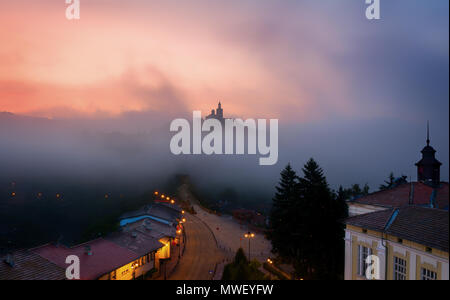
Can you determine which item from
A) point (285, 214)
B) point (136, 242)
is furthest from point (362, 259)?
point (136, 242)

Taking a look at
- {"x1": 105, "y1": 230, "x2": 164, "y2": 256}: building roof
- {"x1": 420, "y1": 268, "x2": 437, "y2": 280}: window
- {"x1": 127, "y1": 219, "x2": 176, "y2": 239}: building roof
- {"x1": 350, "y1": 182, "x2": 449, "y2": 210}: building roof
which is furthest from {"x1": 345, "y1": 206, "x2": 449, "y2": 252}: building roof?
{"x1": 127, "y1": 219, "x2": 176, "y2": 239}: building roof

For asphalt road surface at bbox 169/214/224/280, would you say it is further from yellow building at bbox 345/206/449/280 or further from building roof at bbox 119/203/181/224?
yellow building at bbox 345/206/449/280

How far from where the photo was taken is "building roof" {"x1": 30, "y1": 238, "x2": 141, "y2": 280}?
33.3ft

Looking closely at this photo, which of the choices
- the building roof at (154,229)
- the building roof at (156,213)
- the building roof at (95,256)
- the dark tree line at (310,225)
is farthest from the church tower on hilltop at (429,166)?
the building roof at (156,213)

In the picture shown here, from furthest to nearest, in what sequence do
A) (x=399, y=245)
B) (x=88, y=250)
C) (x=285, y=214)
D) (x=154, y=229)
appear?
(x=154, y=229)
(x=285, y=214)
(x=88, y=250)
(x=399, y=245)

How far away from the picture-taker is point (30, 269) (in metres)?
8.48

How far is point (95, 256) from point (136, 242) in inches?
176

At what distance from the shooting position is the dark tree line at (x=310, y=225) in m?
12.4

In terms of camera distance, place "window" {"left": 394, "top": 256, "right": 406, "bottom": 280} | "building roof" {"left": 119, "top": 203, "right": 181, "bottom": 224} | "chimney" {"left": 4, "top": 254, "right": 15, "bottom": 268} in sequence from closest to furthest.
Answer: "window" {"left": 394, "top": 256, "right": 406, "bottom": 280}, "chimney" {"left": 4, "top": 254, "right": 15, "bottom": 268}, "building roof" {"left": 119, "top": 203, "right": 181, "bottom": 224}

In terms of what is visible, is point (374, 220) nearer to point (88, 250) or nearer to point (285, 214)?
point (285, 214)

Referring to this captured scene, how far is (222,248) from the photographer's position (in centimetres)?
2236

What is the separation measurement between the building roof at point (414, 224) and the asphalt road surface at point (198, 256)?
36.3 feet

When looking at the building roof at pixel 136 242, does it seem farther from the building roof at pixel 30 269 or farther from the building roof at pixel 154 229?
the building roof at pixel 30 269
